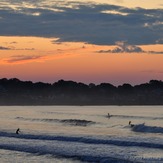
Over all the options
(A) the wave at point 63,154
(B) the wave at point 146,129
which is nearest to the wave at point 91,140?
(A) the wave at point 63,154

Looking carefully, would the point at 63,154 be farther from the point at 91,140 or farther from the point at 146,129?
the point at 146,129

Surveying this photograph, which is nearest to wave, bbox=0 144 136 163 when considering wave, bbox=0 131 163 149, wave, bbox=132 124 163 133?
wave, bbox=0 131 163 149

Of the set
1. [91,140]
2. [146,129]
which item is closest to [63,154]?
[91,140]

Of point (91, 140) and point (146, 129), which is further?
point (146, 129)

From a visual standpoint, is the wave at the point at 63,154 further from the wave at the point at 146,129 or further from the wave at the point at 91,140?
the wave at the point at 146,129

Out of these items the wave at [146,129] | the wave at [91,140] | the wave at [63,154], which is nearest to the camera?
the wave at [63,154]

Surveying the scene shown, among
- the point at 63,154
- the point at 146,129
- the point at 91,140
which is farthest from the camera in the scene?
the point at 146,129

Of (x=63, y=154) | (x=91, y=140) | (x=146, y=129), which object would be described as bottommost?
(x=63, y=154)

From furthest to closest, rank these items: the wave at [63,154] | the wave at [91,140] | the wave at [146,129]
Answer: the wave at [146,129] → the wave at [91,140] → the wave at [63,154]

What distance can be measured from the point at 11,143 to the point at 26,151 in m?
8.79

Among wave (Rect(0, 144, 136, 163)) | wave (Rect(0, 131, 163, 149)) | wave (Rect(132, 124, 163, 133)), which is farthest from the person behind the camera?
wave (Rect(132, 124, 163, 133))

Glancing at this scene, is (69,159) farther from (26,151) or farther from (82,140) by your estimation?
(82,140)

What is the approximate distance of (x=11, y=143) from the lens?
5881cm

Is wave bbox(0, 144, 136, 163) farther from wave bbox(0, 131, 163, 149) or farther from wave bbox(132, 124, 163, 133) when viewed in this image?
wave bbox(132, 124, 163, 133)
